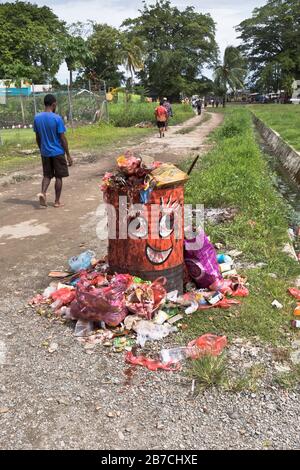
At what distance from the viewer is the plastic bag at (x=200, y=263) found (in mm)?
4305

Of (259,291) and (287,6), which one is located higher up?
(287,6)

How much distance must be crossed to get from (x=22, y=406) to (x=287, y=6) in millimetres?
77961

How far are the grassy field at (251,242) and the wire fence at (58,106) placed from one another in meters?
11.1

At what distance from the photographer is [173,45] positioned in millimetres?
66062

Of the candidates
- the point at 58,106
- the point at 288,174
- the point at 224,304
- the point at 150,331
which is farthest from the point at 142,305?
the point at 58,106

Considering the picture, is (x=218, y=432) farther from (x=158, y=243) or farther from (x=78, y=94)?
(x=78, y=94)

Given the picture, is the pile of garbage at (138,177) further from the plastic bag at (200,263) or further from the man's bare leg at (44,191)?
the man's bare leg at (44,191)

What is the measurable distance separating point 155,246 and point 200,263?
0.58 metres

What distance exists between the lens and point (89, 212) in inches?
300

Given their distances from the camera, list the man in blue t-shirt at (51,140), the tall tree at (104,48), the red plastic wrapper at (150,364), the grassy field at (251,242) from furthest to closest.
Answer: the tall tree at (104,48), the man in blue t-shirt at (51,140), the grassy field at (251,242), the red plastic wrapper at (150,364)

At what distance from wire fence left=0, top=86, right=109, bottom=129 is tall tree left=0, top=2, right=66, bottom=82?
22.4ft

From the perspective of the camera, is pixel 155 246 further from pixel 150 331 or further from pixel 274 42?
pixel 274 42

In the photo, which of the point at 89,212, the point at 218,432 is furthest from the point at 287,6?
the point at 218,432

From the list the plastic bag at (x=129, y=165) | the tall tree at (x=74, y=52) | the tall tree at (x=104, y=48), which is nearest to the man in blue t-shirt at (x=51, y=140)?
the plastic bag at (x=129, y=165)
